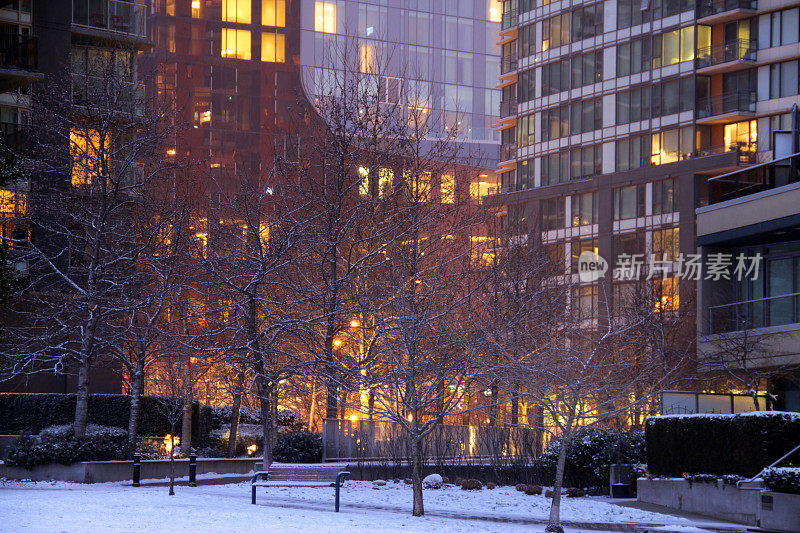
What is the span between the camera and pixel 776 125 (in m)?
72.3

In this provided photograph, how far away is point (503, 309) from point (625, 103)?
4776 centimetres

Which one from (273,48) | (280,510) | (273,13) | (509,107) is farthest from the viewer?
(273,13)

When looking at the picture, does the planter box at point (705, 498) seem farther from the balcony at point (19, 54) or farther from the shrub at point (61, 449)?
the balcony at point (19, 54)

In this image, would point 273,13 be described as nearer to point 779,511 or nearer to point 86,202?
point 86,202

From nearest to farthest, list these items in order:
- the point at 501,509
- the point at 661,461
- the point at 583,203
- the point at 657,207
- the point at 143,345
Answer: the point at 501,509, the point at 661,461, the point at 143,345, the point at 657,207, the point at 583,203

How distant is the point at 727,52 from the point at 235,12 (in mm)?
49993

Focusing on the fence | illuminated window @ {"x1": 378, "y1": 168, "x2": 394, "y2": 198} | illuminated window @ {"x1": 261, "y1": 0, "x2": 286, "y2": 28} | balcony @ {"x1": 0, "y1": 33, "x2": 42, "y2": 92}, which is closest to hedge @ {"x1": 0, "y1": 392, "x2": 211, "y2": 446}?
the fence

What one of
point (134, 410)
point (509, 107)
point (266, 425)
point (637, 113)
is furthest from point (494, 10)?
point (266, 425)

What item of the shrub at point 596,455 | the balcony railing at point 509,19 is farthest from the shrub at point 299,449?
the balcony railing at point 509,19

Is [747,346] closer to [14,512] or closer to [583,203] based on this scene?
[14,512]

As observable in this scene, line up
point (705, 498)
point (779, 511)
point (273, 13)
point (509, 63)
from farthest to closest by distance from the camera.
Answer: point (273, 13) < point (509, 63) < point (705, 498) < point (779, 511)

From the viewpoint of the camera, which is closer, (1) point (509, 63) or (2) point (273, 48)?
(1) point (509, 63)

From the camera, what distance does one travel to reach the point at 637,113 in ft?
261

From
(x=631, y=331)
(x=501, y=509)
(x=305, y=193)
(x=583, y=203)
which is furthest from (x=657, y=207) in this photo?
(x=501, y=509)
